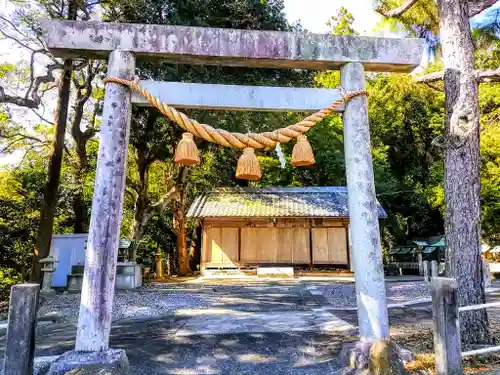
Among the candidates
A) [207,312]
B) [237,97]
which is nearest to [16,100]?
[207,312]

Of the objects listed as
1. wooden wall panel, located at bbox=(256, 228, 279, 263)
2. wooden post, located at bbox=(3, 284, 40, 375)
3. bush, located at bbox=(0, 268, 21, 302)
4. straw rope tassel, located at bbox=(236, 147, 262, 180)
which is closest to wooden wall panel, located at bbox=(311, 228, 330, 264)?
wooden wall panel, located at bbox=(256, 228, 279, 263)

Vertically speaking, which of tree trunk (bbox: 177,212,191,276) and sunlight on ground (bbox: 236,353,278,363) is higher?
tree trunk (bbox: 177,212,191,276)

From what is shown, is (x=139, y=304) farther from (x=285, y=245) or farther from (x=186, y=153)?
(x=285, y=245)

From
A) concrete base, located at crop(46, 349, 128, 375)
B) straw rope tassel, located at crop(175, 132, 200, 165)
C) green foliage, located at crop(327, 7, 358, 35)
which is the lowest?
concrete base, located at crop(46, 349, 128, 375)

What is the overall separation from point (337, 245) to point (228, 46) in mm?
12234

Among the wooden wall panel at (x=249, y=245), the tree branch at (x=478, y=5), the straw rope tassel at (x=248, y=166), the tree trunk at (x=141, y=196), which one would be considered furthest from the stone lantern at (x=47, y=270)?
the tree branch at (x=478, y=5)

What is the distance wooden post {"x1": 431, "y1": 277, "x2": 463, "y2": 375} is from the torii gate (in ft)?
1.65

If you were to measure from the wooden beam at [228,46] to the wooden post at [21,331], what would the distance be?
249 cm

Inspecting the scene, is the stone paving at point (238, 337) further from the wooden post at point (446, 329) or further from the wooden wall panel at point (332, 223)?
the wooden wall panel at point (332, 223)

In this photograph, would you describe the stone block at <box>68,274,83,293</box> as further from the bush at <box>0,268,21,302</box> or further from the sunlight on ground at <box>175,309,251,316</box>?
the bush at <box>0,268,21,302</box>

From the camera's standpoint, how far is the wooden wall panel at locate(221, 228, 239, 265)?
14867mm

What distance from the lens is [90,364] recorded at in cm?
322

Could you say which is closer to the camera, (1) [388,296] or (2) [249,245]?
(1) [388,296]

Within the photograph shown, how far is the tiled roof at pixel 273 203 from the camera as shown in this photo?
14.6 metres
